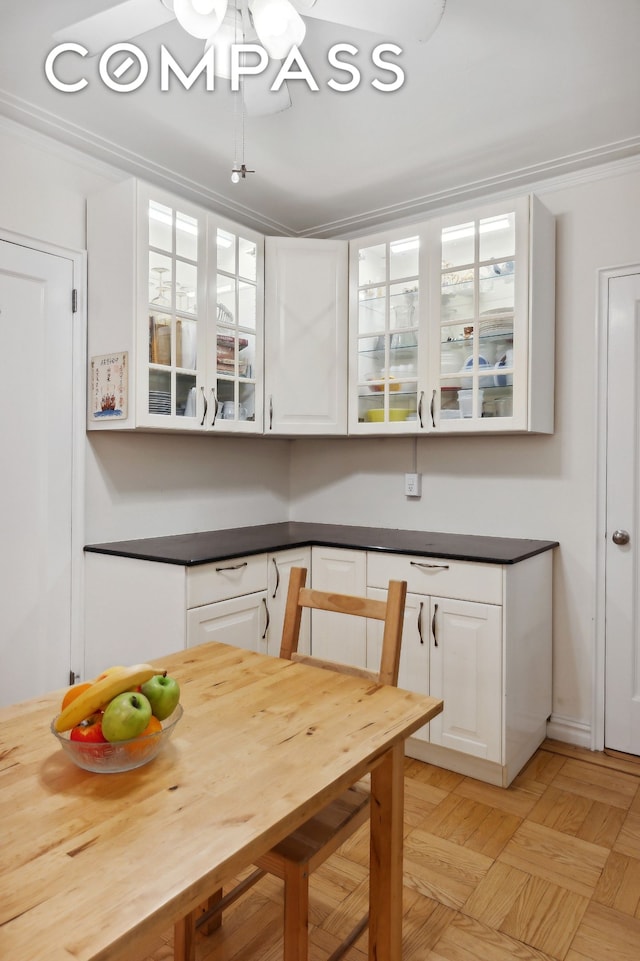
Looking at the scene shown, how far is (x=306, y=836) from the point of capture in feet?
4.25

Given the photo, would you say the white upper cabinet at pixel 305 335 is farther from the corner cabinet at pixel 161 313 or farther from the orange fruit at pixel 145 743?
the orange fruit at pixel 145 743

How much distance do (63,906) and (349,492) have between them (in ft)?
9.37

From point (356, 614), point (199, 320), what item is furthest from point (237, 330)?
point (356, 614)

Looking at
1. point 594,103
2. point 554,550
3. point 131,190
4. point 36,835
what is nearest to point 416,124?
point 594,103

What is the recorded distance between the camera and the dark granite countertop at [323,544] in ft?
7.93

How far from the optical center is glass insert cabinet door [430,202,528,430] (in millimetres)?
2576

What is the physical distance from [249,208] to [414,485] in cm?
168

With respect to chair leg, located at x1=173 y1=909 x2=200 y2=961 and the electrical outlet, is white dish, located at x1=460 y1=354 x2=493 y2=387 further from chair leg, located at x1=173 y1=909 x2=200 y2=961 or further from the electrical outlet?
chair leg, located at x1=173 y1=909 x2=200 y2=961

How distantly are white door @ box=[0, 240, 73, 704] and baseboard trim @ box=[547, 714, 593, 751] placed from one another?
2186mm

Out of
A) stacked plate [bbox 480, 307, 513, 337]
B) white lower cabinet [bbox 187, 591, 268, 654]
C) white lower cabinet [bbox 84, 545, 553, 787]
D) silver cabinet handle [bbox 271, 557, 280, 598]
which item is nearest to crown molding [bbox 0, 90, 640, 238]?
stacked plate [bbox 480, 307, 513, 337]

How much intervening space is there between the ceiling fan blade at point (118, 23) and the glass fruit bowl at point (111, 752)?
1.62 m

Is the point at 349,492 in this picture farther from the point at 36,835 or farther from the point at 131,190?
the point at 36,835

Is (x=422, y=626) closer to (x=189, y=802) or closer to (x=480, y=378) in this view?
(x=480, y=378)

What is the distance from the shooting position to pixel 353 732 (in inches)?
44.5
